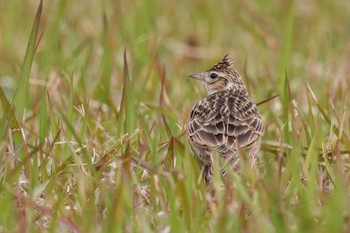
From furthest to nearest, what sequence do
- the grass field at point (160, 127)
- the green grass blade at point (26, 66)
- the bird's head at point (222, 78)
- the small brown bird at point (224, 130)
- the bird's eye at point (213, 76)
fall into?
the bird's eye at point (213, 76)
the bird's head at point (222, 78)
the small brown bird at point (224, 130)
the green grass blade at point (26, 66)
the grass field at point (160, 127)

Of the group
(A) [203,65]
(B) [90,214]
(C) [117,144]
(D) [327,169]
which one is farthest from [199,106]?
(A) [203,65]

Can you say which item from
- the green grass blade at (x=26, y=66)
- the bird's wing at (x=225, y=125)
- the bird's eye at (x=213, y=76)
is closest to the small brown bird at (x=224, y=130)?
the bird's wing at (x=225, y=125)

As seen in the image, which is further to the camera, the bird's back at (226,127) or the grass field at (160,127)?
the bird's back at (226,127)

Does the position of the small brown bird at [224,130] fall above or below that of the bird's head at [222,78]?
below

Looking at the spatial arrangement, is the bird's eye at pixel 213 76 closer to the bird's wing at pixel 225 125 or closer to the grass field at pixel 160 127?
the grass field at pixel 160 127

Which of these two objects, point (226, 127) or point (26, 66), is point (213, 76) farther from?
point (26, 66)

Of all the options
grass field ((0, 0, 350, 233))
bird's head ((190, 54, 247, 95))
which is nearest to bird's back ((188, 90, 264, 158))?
grass field ((0, 0, 350, 233))

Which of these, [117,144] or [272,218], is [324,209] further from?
[117,144]
